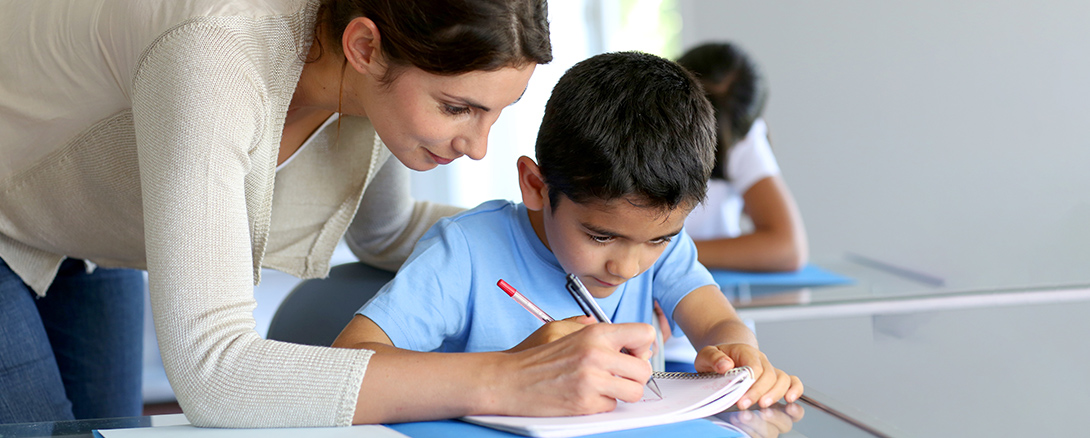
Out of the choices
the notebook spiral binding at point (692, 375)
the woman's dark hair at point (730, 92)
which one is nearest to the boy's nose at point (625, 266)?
the notebook spiral binding at point (692, 375)

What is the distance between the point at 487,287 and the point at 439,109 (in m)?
0.23

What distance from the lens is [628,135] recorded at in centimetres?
91

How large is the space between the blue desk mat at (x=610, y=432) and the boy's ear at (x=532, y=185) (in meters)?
0.34

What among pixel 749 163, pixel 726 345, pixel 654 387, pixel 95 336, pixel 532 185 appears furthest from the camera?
pixel 749 163

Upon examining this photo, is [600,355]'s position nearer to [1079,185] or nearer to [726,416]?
[726,416]

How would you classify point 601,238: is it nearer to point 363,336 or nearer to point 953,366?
point 363,336

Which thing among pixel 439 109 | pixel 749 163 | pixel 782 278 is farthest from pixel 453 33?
pixel 749 163

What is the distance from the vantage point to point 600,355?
28.0 inches

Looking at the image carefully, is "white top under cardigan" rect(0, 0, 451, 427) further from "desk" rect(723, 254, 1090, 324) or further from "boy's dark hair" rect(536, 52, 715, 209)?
"desk" rect(723, 254, 1090, 324)

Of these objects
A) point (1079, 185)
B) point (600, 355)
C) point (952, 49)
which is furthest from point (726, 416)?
point (952, 49)

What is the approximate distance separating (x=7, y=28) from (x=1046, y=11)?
237 cm

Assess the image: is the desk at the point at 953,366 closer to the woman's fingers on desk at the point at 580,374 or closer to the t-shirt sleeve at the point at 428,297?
the woman's fingers on desk at the point at 580,374

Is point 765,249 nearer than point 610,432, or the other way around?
point 610,432

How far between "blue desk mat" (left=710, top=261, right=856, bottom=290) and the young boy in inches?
22.3
